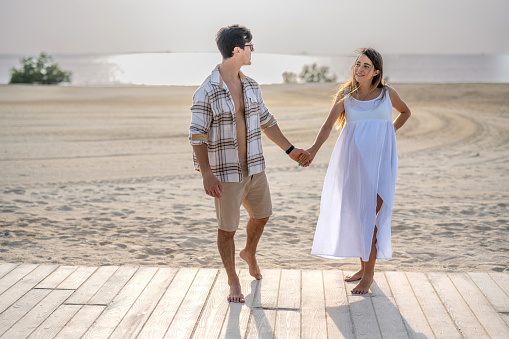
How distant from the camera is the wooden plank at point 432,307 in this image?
352 centimetres

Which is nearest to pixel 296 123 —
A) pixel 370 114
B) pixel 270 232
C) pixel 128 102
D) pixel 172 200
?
pixel 128 102

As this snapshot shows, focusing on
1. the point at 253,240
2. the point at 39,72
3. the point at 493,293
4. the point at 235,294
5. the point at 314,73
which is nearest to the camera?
the point at 235,294

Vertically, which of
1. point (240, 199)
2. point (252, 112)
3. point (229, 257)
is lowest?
point (229, 257)

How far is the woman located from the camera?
160 inches

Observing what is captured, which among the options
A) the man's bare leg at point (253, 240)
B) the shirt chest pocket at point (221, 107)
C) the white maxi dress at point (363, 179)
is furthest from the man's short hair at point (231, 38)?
the man's bare leg at point (253, 240)

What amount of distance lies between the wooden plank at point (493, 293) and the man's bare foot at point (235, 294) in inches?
64.6

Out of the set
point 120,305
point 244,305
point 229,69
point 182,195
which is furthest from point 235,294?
point 182,195

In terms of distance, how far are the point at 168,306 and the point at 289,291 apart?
84 centimetres

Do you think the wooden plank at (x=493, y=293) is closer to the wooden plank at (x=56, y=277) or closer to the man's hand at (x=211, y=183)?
the man's hand at (x=211, y=183)

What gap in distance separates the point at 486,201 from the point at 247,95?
203 inches

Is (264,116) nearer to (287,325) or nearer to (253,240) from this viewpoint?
(253,240)

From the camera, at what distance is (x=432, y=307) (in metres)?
3.87

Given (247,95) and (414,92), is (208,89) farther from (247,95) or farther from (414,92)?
(414,92)

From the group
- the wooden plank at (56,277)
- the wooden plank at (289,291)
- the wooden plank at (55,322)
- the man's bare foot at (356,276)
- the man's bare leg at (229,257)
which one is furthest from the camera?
the man's bare foot at (356,276)
